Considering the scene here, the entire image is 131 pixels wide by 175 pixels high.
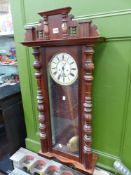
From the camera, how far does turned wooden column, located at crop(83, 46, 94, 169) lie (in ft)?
3.06

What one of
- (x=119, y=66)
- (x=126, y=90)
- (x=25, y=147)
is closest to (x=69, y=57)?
(x=119, y=66)

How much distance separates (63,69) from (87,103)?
266 millimetres

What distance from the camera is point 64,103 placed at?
1.19 metres

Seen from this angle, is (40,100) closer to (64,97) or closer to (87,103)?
(64,97)

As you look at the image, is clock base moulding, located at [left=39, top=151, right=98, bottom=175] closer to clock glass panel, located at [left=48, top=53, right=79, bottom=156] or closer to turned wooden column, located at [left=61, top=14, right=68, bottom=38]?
clock glass panel, located at [left=48, top=53, right=79, bottom=156]

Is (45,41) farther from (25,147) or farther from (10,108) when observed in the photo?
(25,147)

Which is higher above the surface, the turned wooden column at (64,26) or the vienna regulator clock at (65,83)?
the turned wooden column at (64,26)

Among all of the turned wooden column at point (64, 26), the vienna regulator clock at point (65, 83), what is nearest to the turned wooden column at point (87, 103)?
the vienna regulator clock at point (65, 83)

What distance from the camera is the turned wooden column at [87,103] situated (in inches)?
36.8

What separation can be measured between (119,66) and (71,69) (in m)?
0.30

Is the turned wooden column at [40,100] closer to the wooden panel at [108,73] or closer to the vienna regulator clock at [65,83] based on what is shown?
the vienna regulator clock at [65,83]

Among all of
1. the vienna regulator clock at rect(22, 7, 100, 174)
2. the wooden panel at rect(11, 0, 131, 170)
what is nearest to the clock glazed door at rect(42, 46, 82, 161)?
the vienna regulator clock at rect(22, 7, 100, 174)

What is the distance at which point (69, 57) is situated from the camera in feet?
3.35

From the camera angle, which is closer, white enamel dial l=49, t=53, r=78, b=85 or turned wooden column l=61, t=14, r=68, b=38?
turned wooden column l=61, t=14, r=68, b=38
